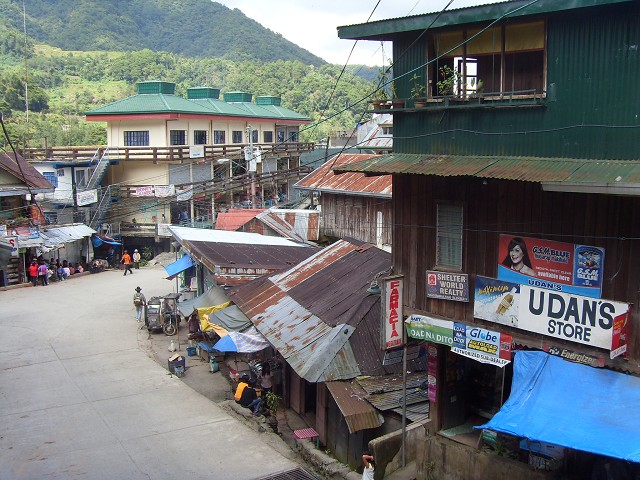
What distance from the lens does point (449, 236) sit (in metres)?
13.0

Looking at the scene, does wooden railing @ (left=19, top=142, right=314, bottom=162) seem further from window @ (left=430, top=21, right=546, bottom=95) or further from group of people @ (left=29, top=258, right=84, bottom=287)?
window @ (left=430, top=21, right=546, bottom=95)

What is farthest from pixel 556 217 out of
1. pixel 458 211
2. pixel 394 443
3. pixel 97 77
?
pixel 97 77

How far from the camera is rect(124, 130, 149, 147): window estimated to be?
47.4 metres

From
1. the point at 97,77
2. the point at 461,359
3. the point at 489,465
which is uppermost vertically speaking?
the point at 97,77

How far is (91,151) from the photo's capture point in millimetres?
46625

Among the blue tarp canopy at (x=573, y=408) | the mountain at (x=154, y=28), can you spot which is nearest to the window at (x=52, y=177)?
the blue tarp canopy at (x=573, y=408)

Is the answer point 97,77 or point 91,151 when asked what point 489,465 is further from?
point 97,77

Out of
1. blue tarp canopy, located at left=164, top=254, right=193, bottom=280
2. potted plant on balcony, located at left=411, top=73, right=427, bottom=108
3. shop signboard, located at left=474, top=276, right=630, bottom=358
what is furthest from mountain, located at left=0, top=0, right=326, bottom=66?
shop signboard, located at left=474, top=276, right=630, bottom=358

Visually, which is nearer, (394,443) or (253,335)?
(394,443)

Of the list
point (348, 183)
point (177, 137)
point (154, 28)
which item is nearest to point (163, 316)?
point (348, 183)

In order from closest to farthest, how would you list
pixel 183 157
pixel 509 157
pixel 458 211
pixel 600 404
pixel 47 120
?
pixel 600 404, pixel 509 157, pixel 458 211, pixel 183 157, pixel 47 120

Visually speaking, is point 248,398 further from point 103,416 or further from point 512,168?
point 512,168

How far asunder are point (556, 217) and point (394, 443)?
5697 mm

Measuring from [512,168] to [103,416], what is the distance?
39.6ft
